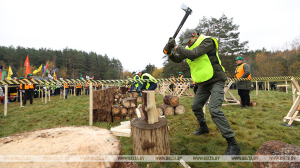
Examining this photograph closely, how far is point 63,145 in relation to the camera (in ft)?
3.52

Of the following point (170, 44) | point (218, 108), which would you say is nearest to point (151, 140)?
point (218, 108)

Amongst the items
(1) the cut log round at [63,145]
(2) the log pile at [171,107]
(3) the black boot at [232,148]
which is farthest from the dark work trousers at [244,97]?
(1) the cut log round at [63,145]

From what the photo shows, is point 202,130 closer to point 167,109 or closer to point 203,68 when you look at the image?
point 203,68

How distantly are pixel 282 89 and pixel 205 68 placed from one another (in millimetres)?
17239

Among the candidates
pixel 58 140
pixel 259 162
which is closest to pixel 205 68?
Result: pixel 259 162

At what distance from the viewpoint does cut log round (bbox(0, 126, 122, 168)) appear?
2.78ft

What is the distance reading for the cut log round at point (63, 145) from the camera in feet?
2.78

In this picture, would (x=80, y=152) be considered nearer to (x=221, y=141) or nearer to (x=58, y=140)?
(x=58, y=140)

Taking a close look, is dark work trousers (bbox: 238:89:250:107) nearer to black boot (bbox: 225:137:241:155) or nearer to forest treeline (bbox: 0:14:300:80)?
black boot (bbox: 225:137:241:155)

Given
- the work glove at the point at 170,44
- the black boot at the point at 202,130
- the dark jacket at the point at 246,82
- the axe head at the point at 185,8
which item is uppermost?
the axe head at the point at 185,8

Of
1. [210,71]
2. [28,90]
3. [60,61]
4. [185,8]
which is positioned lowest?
[28,90]

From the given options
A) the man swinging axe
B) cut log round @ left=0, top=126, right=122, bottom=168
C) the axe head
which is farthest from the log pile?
cut log round @ left=0, top=126, right=122, bottom=168

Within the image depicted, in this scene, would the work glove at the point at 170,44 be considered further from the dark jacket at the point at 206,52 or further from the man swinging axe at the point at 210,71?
the dark jacket at the point at 206,52

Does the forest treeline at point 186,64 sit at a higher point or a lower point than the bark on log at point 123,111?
higher
